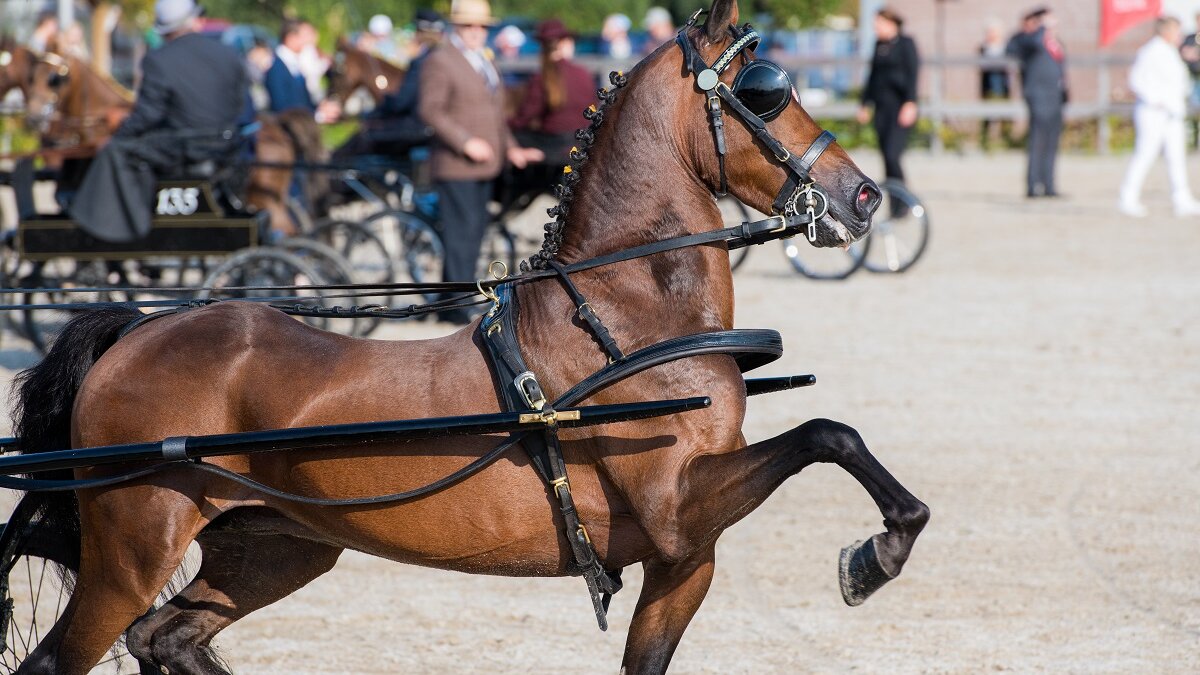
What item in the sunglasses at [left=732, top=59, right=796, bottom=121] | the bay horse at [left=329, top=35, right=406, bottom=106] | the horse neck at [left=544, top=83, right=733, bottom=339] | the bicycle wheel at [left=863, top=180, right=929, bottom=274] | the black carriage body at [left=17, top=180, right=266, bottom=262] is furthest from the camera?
the bay horse at [left=329, top=35, right=406, bottom=106]

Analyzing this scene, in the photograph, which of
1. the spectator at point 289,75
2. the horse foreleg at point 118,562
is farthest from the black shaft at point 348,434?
the spectator at point 289,75

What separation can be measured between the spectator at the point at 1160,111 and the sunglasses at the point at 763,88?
14499 millimetres

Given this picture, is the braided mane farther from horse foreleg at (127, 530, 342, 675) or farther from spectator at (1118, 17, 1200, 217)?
spectator at (1118, 17, 1200, 217)

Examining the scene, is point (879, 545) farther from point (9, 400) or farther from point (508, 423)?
point (9, 400)

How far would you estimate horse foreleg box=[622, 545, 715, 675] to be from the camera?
365cm

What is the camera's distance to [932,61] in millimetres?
24734

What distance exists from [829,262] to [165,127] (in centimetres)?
637

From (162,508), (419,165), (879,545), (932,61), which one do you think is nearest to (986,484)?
(879,545)

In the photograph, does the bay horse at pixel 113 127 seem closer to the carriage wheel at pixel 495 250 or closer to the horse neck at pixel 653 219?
the carriage wheel at pixel 495 250

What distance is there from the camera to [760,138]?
136 inches

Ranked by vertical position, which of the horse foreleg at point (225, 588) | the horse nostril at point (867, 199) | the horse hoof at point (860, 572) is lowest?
the horse foreleg at point (225, 588)

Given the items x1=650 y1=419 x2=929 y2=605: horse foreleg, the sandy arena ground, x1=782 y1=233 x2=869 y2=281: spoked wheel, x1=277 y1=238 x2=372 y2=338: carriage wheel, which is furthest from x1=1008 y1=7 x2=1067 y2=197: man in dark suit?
x1=650 y1=419 x2=929 y2=605: horse foreleg

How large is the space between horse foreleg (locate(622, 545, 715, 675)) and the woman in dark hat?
8.11m

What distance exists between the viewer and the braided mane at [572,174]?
11.8 feet
